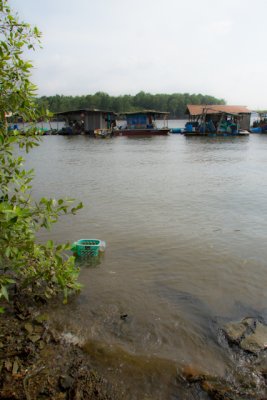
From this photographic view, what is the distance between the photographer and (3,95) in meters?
3.12

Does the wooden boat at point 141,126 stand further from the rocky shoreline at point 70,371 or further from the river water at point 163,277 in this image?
the rocky shoreline at point 70,371

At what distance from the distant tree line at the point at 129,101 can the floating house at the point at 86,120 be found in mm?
70697

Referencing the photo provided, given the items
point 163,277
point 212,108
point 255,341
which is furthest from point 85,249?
point 212,108

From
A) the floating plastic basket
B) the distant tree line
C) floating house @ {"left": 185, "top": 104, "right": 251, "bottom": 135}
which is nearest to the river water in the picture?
the floating plastic basket

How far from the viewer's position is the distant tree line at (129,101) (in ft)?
410

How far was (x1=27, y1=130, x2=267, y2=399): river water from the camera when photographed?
356cm

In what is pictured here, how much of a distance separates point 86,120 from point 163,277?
44777 mm

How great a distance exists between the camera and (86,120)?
47.3 metres

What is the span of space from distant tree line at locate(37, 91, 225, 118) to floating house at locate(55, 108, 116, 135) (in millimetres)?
70697

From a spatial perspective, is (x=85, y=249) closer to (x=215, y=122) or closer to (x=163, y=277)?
(x=163, y=277)

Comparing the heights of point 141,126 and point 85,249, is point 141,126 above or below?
above

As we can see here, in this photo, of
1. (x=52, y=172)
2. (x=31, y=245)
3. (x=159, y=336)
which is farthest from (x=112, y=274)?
(x=52, y=172)

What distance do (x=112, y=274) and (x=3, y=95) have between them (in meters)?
3.49

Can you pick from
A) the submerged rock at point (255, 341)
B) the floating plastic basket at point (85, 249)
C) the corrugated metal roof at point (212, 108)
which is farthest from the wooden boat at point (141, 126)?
the submerged rock at point (255, 341)
